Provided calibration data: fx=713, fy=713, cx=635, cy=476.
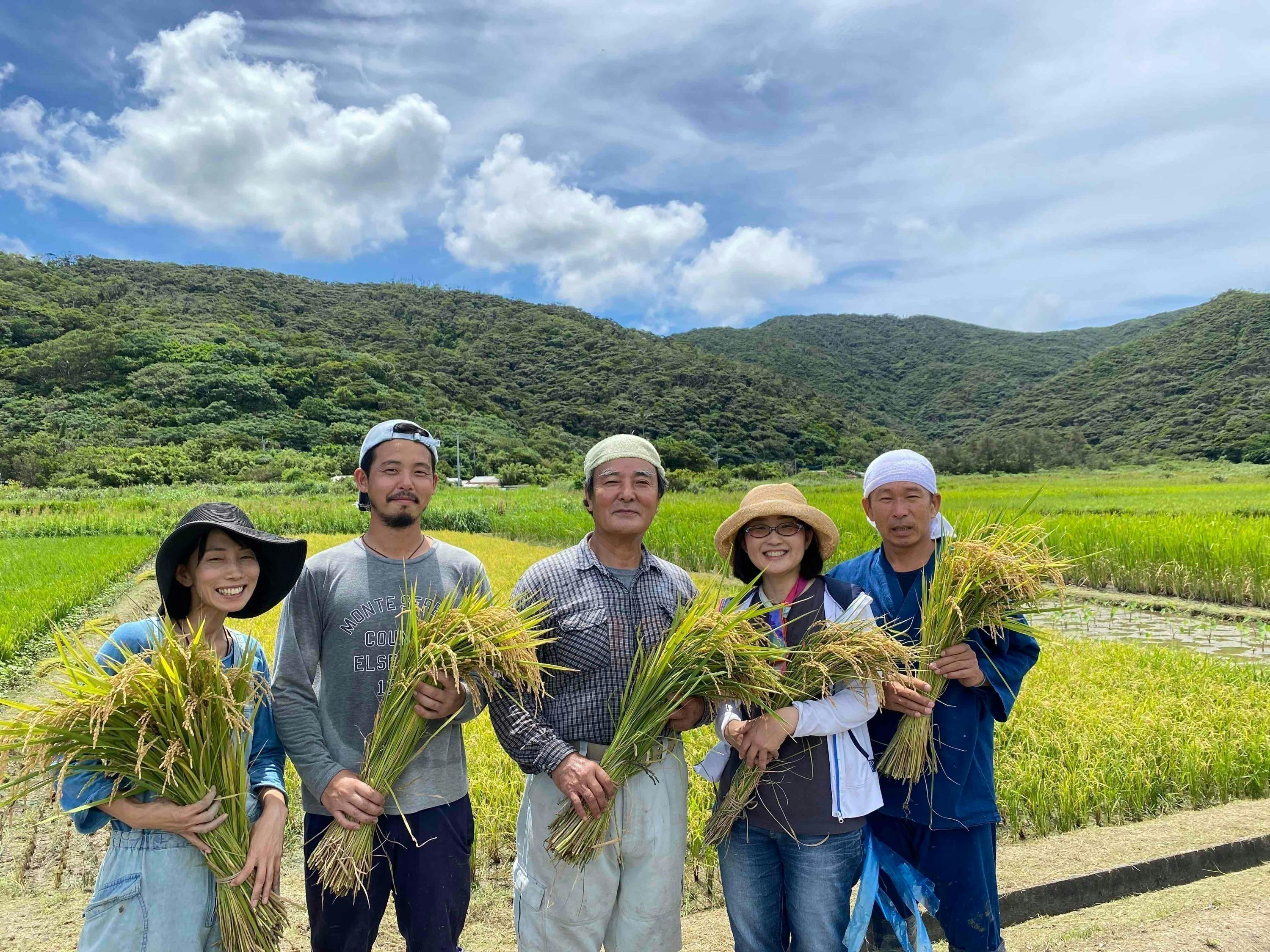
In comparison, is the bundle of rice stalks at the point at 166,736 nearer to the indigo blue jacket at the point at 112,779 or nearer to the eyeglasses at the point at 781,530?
the indigo blue jacket at the point at 112,779

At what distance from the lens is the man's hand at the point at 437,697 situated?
1.93 metres

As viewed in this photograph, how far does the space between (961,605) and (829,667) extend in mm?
523

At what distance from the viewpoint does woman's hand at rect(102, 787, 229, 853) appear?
1692 millimetres

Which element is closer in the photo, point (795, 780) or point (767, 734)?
point (767, 734)

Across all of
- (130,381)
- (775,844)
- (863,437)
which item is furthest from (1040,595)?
(863,437)

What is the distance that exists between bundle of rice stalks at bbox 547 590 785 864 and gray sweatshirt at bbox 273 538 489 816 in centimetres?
42

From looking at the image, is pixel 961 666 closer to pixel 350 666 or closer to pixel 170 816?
pixel 350 666

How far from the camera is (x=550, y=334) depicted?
8406cm

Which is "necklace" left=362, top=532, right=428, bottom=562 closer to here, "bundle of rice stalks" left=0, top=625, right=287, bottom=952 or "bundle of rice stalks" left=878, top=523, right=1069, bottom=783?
"bundle of rice stalks" left=0, top=625, right=287, bottom=952

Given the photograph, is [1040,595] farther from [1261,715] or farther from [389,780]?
[1261,715]

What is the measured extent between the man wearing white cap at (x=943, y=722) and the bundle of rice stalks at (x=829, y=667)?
0.09 meters

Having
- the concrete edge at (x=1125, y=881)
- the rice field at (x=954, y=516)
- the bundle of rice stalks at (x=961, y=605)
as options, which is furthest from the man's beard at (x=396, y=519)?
the concrete edge at (x=1125, y=881)

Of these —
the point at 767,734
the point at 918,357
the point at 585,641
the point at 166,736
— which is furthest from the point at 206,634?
the point at 918,357

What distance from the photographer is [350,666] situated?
7.08ft
